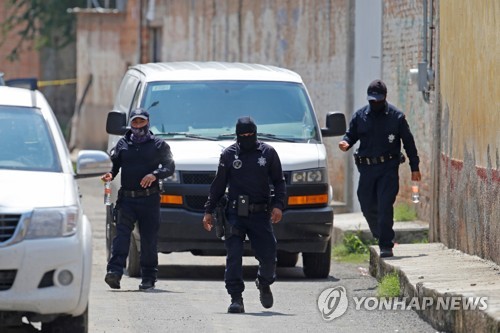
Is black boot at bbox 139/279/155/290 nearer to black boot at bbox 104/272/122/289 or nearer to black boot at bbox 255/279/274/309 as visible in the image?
black boot at bbox 104/272/122/289

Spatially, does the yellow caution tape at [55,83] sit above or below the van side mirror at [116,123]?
below

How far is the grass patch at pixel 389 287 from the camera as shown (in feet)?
41.5

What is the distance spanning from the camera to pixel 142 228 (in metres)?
13.6

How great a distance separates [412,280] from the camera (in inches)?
472

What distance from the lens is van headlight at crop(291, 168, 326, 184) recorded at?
569 inches

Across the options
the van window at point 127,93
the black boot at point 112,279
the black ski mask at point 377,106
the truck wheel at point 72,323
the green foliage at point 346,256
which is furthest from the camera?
the green foliage at point 346,256

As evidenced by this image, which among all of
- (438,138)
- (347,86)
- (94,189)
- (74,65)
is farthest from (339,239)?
(74,65)

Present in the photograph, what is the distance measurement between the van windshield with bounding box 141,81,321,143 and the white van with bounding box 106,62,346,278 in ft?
0.03

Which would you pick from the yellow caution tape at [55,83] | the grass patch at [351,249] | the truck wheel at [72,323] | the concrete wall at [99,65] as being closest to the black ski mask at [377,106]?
the grass patch at [351,249]

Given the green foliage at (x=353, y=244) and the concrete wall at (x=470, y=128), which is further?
the green foliage at (x=353, y=244)

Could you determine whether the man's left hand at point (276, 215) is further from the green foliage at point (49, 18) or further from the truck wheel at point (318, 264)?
the green foliage at point (49, 18)

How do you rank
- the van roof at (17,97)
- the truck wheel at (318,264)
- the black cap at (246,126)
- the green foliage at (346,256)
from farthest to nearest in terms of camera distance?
the green foliage at (346,256) < the truck wheel at (318,264) < the black cap at (246,126) < the van roof at (17,97)

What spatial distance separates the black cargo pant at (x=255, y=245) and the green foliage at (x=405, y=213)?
688 centimetres

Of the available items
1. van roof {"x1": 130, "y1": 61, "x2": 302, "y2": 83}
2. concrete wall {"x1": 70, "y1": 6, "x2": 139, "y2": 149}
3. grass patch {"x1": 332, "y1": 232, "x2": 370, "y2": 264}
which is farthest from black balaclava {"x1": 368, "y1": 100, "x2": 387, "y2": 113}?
concrete wall {"x1": 70, "y1": 6, "x2": 139, "y2": 149}
